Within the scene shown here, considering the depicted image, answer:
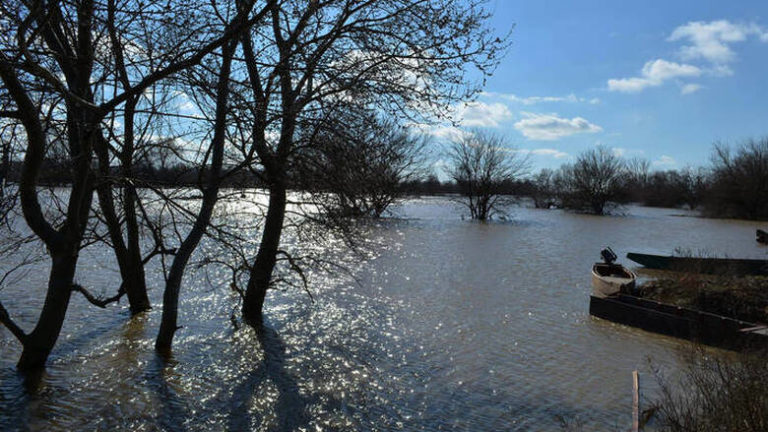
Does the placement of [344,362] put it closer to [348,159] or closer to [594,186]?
[348,159]

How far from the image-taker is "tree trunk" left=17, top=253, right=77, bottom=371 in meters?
6.67

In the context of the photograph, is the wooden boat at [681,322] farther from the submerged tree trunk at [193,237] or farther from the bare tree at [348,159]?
the submerged tree trunk at [193,237]

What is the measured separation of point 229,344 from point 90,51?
5206mm

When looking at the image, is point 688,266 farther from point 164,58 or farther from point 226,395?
point 164,58

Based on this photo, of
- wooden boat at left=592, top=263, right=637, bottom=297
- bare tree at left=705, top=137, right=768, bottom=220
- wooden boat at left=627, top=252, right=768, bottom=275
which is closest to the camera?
wooden boat at left=592, top=263, right=637, bottom=297

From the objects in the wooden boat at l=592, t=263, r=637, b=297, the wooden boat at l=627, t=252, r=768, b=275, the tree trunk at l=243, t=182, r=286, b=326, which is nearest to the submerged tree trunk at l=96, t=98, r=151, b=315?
the tree trunk at l=243, t=182, r=286, b=326

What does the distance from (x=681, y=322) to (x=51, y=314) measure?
34.9 feet

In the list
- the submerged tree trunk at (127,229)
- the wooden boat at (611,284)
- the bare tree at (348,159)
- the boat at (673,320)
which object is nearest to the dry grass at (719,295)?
the wooden boat at (611,284)

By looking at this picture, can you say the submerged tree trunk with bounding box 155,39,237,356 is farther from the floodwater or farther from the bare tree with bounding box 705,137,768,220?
the bare tree with bounding box 705,137,768,220

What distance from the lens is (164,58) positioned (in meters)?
5.71

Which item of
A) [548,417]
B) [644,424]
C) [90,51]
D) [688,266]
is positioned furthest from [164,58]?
[688,266]

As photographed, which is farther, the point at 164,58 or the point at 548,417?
the point at 548,417

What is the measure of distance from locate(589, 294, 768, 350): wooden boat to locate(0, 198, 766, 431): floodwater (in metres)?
0.31

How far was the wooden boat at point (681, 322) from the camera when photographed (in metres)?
9.80
